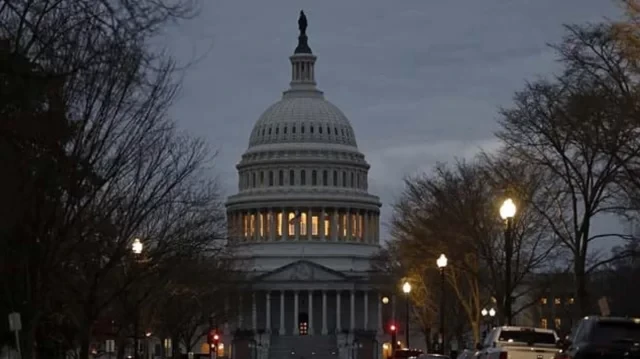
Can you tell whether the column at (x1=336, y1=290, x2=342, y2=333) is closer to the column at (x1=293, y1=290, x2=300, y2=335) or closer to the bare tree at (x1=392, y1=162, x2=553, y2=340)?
the column at (x1=293, y1=290, x2=300, y2=335)

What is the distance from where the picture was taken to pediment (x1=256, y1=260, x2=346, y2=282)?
19275 centimetres

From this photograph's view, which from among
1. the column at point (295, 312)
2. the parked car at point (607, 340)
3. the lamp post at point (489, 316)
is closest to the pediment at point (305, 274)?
the column at point (295, 312)

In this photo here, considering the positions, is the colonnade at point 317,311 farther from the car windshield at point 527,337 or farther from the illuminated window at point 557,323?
the car windshield at point 527,337

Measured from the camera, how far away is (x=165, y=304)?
2968 inches

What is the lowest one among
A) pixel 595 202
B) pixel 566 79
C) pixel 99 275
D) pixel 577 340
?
pixel 577 340


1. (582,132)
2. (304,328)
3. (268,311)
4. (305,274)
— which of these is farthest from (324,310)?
(582,132)

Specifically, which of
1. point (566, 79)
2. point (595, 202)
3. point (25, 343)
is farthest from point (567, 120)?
point (25, 343)

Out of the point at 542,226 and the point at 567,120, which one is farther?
the point at 542,226

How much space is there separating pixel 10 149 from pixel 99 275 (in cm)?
1596

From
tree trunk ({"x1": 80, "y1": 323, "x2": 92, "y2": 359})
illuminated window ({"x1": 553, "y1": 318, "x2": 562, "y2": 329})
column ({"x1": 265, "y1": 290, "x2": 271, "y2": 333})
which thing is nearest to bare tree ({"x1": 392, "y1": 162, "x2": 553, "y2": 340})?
tree trunk ({"x1": 80, "y1": 323, "x2": 92, "y2": 359})

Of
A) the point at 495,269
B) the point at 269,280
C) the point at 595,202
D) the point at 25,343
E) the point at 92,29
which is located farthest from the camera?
the point at 269,280

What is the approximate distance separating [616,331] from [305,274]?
550 ft

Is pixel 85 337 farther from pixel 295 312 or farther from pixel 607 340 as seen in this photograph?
pixel 295 312

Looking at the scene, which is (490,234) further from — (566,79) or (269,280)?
(269,280)
